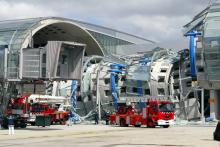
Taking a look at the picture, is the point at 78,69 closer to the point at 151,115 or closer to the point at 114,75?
the point at 151,115

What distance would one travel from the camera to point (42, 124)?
48.4 metres

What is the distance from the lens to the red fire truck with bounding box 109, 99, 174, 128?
1928 inches

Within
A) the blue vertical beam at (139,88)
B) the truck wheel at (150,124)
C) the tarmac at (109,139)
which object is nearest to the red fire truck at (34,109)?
the truck wheel at (150,124)

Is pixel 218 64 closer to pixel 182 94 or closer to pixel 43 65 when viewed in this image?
pixel 182 94

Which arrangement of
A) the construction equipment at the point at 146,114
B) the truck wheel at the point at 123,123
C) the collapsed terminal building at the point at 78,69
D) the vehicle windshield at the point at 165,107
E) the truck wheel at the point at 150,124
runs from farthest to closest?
the truck wheel at the point at 123,123, the truck wheel at the point at 150,124, the vehicle windshield at the point at 165,107, the construction equipment at the point at 146,114, the collapsed terminal building at the point at 78,69

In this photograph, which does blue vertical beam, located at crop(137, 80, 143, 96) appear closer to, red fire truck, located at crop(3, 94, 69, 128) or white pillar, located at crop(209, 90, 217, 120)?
white pillar, located at crop(209, 90, 217, 120)

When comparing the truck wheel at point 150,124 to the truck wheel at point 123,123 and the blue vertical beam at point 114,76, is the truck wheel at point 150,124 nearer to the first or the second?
the truck wheel at point 123,123

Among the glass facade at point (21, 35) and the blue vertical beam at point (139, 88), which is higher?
the glass facade at point (21, 35)

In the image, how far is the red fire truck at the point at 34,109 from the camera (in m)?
48.9

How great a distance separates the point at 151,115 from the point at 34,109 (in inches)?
478

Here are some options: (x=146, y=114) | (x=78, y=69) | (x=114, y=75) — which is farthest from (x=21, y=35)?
(x=114, y=75)

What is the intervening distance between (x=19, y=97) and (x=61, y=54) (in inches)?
290

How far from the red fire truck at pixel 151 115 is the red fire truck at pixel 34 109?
27.3 feet

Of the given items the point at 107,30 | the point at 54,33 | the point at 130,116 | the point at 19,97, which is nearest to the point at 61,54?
the point at 19,97
